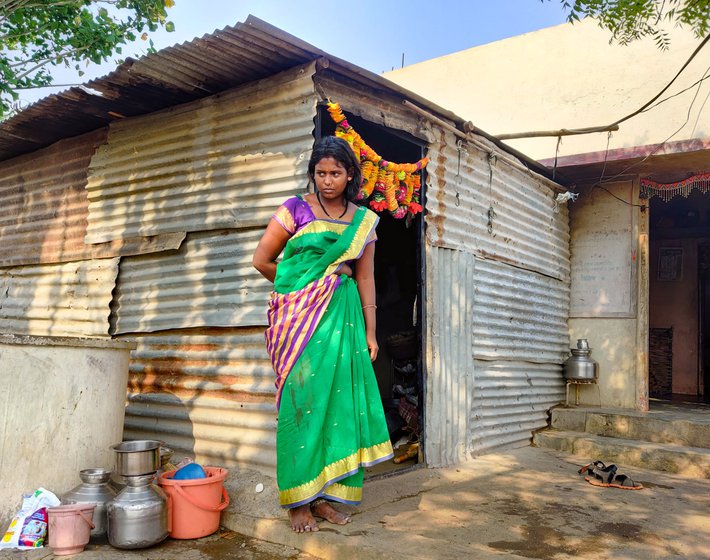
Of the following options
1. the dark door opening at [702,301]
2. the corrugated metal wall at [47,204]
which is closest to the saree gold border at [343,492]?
the corrugated metal wall at [47,204]

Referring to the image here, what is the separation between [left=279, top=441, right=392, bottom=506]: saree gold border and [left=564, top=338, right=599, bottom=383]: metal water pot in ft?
15.9

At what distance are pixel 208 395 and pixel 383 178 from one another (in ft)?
6.98

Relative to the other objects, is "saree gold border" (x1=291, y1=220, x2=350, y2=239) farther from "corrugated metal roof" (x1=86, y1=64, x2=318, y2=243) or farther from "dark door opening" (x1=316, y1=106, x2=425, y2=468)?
"dark door opening" (x1=316, y1=106, x2=425, y2=468)

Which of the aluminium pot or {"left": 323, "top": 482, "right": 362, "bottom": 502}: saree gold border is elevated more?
the aluminium pot

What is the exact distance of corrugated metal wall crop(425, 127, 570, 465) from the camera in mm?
5395

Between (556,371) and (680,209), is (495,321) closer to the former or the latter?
(556,371)

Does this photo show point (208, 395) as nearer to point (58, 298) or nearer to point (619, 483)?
point (58, 298)

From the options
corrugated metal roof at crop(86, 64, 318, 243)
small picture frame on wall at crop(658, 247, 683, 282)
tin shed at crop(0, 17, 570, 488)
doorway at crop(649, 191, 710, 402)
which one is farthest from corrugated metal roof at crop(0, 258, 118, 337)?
small picture frame on wall at crop(658, 247, 683, 282)

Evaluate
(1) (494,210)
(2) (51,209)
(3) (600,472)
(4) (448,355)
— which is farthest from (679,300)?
(2) (51,209)

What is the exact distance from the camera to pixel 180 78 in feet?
14.4

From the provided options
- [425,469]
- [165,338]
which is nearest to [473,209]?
[425,469]

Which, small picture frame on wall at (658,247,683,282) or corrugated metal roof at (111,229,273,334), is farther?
small picture frame on wall at (658,247,683,282)

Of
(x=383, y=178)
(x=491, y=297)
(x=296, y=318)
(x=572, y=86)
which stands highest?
(x=572, y=86)

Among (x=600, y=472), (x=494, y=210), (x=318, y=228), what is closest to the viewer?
(x=318, y=228)
